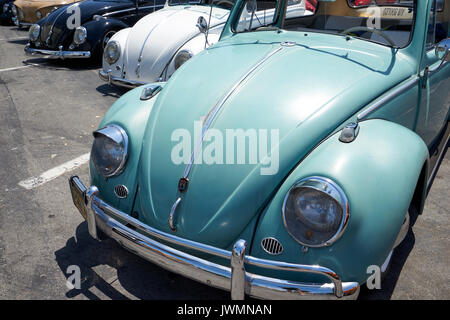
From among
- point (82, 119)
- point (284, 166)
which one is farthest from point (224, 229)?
point (82, 119)

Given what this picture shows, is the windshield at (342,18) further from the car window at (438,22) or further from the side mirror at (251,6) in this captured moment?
the car window at (438,22)

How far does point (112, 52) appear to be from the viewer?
573 centimetres

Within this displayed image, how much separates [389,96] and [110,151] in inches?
62.7

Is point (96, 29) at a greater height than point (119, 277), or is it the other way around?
point (96, 29)

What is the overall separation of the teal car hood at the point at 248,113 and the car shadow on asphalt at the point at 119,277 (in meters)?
0.43

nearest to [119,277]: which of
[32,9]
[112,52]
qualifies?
[112,52]

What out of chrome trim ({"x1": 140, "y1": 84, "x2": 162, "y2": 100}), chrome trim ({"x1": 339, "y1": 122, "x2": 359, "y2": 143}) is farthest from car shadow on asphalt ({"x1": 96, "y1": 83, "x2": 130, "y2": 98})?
chrome trim ({"x1": 339, "y1": 122, "x2": 359, "y2": 143})

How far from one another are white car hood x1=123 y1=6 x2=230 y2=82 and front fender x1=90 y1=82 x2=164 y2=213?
2911 millimetres

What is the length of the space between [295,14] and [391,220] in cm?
241

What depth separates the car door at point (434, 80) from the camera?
9.45 feet

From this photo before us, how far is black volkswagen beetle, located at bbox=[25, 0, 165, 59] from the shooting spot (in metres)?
6.95

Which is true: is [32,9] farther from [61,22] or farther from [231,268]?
[231,268]

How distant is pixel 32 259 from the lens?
2572mm

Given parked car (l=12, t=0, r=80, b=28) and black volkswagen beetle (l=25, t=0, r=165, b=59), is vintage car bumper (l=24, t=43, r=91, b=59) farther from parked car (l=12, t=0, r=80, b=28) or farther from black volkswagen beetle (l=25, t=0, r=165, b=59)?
parked car (l=12, t=0, r=80, b=28)
